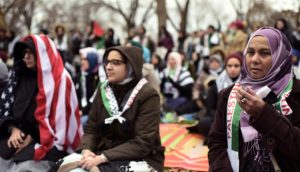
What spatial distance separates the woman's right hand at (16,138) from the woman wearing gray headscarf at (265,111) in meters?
2.16

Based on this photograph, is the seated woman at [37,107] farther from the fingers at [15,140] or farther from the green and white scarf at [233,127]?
the green and white scarf at [233,127]

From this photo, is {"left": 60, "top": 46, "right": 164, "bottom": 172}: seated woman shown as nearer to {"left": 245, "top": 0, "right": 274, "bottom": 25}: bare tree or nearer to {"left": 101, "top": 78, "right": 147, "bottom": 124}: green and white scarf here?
{"left": 101, "top": 78, "right": 147, "bottom": 124}: green and white scarf

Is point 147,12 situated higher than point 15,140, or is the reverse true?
point 147,12

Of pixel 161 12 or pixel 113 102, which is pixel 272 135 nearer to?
pixel 113 102

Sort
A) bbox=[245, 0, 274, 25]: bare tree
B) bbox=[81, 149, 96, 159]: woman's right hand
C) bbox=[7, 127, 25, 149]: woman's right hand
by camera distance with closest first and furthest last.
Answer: bbox=[81, 149, 96, 159]: woman's right hand → bbox=[7, 127, 25, 149]: woman's right hand → bbox=[245, 0, 274, 25]: bare tree

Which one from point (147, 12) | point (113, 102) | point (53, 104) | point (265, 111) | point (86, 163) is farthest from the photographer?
point (147, 12)

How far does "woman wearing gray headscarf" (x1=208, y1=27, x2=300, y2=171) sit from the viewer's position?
237cm

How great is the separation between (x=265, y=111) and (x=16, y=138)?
8.66 feet

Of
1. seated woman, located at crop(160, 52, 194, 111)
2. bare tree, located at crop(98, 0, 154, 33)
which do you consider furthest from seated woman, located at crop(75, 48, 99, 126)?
bare tree, located at crop(98, 0, 154, 33)

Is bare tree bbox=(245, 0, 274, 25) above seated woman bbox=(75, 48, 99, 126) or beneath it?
above

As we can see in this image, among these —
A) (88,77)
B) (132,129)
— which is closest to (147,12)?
(88,77)

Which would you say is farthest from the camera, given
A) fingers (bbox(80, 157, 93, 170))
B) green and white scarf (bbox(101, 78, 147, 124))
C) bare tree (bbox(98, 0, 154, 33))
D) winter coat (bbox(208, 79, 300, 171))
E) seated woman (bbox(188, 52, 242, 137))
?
bare tree (bbox(98, 0, 154, 33))

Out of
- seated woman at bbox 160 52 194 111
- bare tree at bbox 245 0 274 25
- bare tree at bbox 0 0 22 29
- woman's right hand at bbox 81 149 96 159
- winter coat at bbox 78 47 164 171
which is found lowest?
seated woman at bbox 160 52 194 111

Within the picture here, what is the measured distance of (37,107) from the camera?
4168 mm
